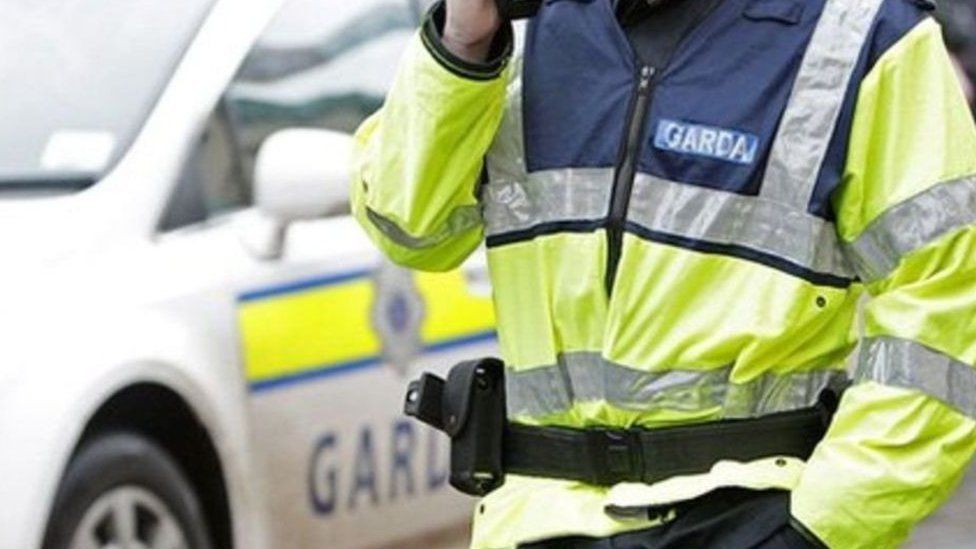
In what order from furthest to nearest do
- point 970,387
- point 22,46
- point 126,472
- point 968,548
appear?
point 968,548, point 22,46, point 126,472, point 970,387

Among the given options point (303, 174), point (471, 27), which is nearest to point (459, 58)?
point (471, 27)

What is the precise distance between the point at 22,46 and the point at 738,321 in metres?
3.13

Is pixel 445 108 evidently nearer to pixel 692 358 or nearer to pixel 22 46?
pixel 692 358

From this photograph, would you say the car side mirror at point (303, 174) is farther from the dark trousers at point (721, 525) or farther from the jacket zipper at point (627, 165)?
the dark trousers at point (721, 525)

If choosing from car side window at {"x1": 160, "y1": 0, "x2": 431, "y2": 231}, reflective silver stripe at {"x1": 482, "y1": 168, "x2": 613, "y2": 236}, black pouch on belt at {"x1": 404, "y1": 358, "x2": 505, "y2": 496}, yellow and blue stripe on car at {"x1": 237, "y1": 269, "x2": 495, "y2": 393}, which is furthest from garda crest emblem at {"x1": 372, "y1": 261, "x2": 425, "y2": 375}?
reflective silver stripe at {"x1": 482, "y1": 168, "x2": 613, "y2": 236}

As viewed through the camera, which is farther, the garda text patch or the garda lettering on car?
the garda lettering on car

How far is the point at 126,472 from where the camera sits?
18.6 feet

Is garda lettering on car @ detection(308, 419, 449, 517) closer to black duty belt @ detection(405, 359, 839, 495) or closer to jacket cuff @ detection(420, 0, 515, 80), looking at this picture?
black duty belt @ detection(405, 359, 839, 495)

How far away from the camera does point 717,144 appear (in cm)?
337

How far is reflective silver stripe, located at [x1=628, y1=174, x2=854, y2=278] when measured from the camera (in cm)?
335

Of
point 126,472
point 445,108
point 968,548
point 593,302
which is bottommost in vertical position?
point 968,548

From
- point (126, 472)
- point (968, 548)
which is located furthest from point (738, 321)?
point (968, 548)

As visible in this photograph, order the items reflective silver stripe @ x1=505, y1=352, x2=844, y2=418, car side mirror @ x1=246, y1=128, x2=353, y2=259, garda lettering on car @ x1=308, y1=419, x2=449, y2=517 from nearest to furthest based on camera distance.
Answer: reflective silver stripe @ x1=505, y1=352, x2=844, y2=418 < car side mirror @ x1=246, y1=128, x2=353, y2=259 < garda lettering on car @ x1=308, y1=419, x2=449, y2=517

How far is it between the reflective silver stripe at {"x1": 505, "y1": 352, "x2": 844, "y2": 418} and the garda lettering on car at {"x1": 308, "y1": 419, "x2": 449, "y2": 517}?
2.76 meters
